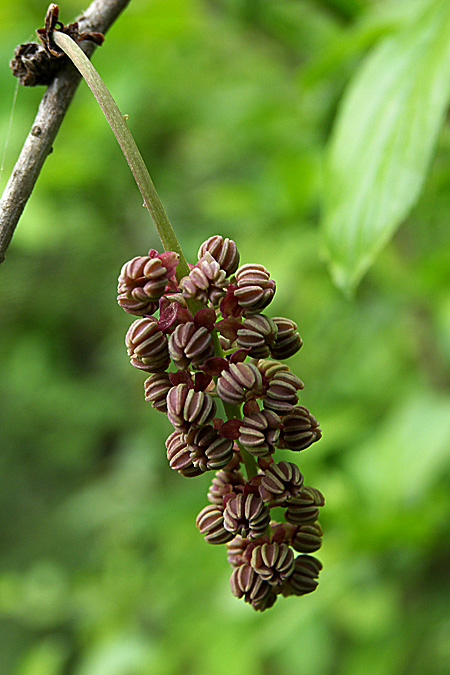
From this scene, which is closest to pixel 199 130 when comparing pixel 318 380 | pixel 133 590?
pixel 318 380

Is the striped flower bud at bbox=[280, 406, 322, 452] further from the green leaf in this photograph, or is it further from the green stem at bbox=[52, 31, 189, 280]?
the green leaf

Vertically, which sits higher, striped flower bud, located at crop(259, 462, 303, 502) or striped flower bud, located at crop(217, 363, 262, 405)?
striped flower bud, located at crop(217, 363, 262, 405)

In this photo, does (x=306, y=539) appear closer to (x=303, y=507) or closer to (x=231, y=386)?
(x=303, y=507)

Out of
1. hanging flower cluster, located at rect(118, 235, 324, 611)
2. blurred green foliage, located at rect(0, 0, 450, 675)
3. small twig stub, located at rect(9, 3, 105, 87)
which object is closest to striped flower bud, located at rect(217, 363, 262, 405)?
hanging flower cluster, located at rect(118, 235, 324, 611)

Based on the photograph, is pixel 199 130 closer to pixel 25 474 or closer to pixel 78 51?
pixel 78 51

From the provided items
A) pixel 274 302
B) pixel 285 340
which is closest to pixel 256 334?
pixel 285 340

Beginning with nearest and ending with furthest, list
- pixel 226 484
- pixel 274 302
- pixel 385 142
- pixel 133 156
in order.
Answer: pixel 133 156, pixel 226 484, pixel 385 142, pixel 274 302

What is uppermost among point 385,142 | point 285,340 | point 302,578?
point 385,142
